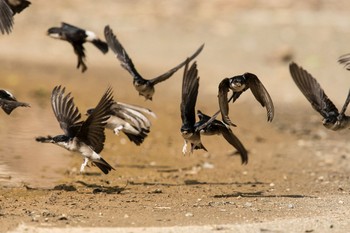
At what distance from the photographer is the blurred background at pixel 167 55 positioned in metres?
11.8

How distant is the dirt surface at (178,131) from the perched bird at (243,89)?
72 cm

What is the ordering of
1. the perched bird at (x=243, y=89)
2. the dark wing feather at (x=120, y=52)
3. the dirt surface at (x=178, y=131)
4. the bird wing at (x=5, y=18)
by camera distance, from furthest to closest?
the dark wing feather at (x=120, y=52) < the bird wing at (x=5, y=18) < the perched bird at (x=243, y=89) < the dirt surface at (x=178, y=131)

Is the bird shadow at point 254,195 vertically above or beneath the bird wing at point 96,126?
beneath

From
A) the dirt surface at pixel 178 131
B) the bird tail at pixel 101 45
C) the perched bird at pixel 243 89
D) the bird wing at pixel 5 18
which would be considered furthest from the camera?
the bird tail at pixel 101 45

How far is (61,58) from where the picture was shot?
1809 cm

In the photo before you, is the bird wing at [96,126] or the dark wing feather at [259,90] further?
the dark wing feather at [259,90]

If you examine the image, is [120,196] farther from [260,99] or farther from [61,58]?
[61,58]

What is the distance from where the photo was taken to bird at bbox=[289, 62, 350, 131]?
325 inches

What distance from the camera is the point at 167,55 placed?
18.2m

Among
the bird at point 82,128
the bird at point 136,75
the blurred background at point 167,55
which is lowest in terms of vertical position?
the bird at point 82,128

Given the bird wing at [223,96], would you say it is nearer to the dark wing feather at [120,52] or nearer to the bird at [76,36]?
the dark wing feather at [120,52]

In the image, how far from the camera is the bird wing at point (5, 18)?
8.44m

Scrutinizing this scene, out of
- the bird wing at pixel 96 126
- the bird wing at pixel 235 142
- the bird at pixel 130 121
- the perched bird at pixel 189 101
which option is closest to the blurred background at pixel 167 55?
the bird at pixel 130 121

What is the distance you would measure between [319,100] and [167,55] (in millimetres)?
9930
